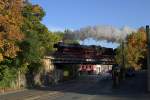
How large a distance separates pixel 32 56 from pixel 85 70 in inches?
4556

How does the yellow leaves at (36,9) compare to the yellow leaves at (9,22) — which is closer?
the yellow leaves at (9,22)

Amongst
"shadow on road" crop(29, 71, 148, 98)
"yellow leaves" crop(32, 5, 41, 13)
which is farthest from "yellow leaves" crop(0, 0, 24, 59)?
"yellow leaves" crop(32, 5, 41, 13)

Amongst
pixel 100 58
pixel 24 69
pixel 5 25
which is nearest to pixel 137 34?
pixel 100 58

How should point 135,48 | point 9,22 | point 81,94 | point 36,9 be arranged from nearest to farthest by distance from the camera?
point 81,94
point 9,22
point 36,9
point 135,48

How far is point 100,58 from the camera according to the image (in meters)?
118

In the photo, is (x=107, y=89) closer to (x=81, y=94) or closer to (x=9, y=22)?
(x=81, y=94)

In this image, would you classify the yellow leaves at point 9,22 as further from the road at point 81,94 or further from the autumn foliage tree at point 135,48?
the autumn foliage tree at point 135,48

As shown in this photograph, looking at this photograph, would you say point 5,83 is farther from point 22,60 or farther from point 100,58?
point 100,58

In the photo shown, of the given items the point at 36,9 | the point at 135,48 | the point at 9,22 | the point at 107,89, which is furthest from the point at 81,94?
the point at 135,48

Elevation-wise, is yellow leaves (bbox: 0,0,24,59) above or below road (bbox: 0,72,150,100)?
above

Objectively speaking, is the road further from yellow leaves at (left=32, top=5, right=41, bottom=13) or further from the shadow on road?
yellow leaves at (left=32, top=5, right=41, bottom=13)

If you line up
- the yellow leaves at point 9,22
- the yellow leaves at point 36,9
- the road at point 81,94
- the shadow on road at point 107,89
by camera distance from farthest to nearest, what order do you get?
the yellow leaves at point 36,9 → the shadow on road at point 107,89 → the yellow leaves at point 9,22 → the road at point 81,94

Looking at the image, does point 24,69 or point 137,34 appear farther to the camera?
point 137,34

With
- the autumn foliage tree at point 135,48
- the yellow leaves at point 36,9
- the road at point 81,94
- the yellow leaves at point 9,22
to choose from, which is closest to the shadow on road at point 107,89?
the road at point 81,94
